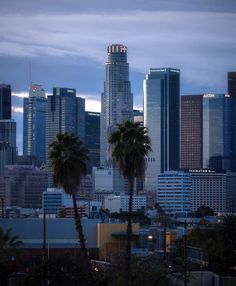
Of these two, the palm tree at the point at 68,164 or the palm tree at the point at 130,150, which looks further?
the palm tree at the point at 68,164

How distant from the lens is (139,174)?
4800 centimetres

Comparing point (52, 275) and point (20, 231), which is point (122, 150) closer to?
point (52, 275)

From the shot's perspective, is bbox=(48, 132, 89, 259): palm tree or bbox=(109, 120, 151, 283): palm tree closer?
bbox=(109, 120, 151, 283): palm tree

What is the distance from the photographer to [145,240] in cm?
9675

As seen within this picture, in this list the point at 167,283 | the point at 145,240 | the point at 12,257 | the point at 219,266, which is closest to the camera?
the point at 167,283

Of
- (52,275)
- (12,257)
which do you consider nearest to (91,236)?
(12,257)

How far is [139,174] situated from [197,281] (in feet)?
30.4

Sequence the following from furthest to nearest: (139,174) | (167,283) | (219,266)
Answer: (219,266)
(139,174)
(167,283)

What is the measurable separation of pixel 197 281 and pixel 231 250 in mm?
11163

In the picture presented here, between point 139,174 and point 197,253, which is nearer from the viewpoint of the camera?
point 139,174

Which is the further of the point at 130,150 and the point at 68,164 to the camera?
the point at 68,164

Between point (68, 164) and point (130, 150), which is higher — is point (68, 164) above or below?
below

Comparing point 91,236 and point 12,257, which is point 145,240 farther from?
point 12,257

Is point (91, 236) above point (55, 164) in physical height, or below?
below
